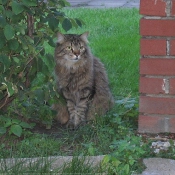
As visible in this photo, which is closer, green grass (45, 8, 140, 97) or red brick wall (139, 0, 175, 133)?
red brick wall (139, 0, 175, 133)

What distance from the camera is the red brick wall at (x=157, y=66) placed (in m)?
4.40

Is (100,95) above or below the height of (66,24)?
below

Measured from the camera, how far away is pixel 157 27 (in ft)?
14.5

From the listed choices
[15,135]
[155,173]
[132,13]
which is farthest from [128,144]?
[132,13]

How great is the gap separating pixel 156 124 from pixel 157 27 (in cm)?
79

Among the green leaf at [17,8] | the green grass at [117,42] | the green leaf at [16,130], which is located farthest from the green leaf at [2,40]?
the green grass at [117,42]

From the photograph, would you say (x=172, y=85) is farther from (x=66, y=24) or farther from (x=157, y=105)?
(x=66, y=24)

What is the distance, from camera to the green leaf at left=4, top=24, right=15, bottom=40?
13.3ft

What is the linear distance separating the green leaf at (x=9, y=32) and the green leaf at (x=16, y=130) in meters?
0.80

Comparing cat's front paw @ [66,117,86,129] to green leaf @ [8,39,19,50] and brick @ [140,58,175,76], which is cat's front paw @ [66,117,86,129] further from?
green leaf @ [8,39,19,50]

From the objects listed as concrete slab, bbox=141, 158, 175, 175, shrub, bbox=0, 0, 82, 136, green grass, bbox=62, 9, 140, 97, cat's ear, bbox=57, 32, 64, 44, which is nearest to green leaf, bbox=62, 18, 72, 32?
shrub, bbox=0, 0, 82, 136

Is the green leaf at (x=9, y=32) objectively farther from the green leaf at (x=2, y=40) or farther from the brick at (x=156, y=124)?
the brick at (x=156, y=124)

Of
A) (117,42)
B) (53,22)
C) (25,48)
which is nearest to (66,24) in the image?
(53,22)

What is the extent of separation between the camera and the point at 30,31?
4707 millimetres
